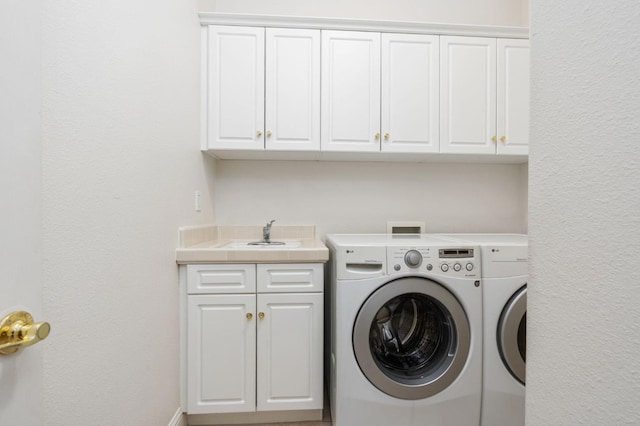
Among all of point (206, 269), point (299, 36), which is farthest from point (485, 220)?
point (206, 269)

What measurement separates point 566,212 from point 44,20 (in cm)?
115

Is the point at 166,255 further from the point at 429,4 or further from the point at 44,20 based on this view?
the point at 429,4

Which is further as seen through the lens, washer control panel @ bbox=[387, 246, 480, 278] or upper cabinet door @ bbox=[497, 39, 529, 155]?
upper cabinet door @ bbox=[497, 39, 529, 155]

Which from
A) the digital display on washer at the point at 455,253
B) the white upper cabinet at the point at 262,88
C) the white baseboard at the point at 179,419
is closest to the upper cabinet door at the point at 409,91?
the white upper cabinet at the point at 262,88

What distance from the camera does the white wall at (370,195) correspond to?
6.64 feet

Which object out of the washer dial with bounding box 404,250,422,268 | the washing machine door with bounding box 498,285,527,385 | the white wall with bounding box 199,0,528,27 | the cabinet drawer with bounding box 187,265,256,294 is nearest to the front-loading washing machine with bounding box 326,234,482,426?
the washer dial with bounding box 404,250,422,268

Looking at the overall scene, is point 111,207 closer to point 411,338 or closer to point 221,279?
point 221,279

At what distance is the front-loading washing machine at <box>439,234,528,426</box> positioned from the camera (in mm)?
1353

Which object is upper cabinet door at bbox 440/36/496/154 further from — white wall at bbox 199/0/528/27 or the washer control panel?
the washer control panel

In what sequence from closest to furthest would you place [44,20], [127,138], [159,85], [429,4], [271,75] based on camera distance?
Result: [44,20]
[127,138]
[159,85]
[271,75]
[429,4]

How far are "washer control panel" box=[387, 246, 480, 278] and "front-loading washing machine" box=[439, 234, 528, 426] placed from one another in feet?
0.25

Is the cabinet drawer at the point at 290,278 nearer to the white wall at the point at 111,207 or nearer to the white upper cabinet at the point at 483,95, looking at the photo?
the white wall at the point at 111,207

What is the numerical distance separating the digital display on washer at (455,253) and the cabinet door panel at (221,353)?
0.98 m

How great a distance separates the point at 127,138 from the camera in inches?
37.7
